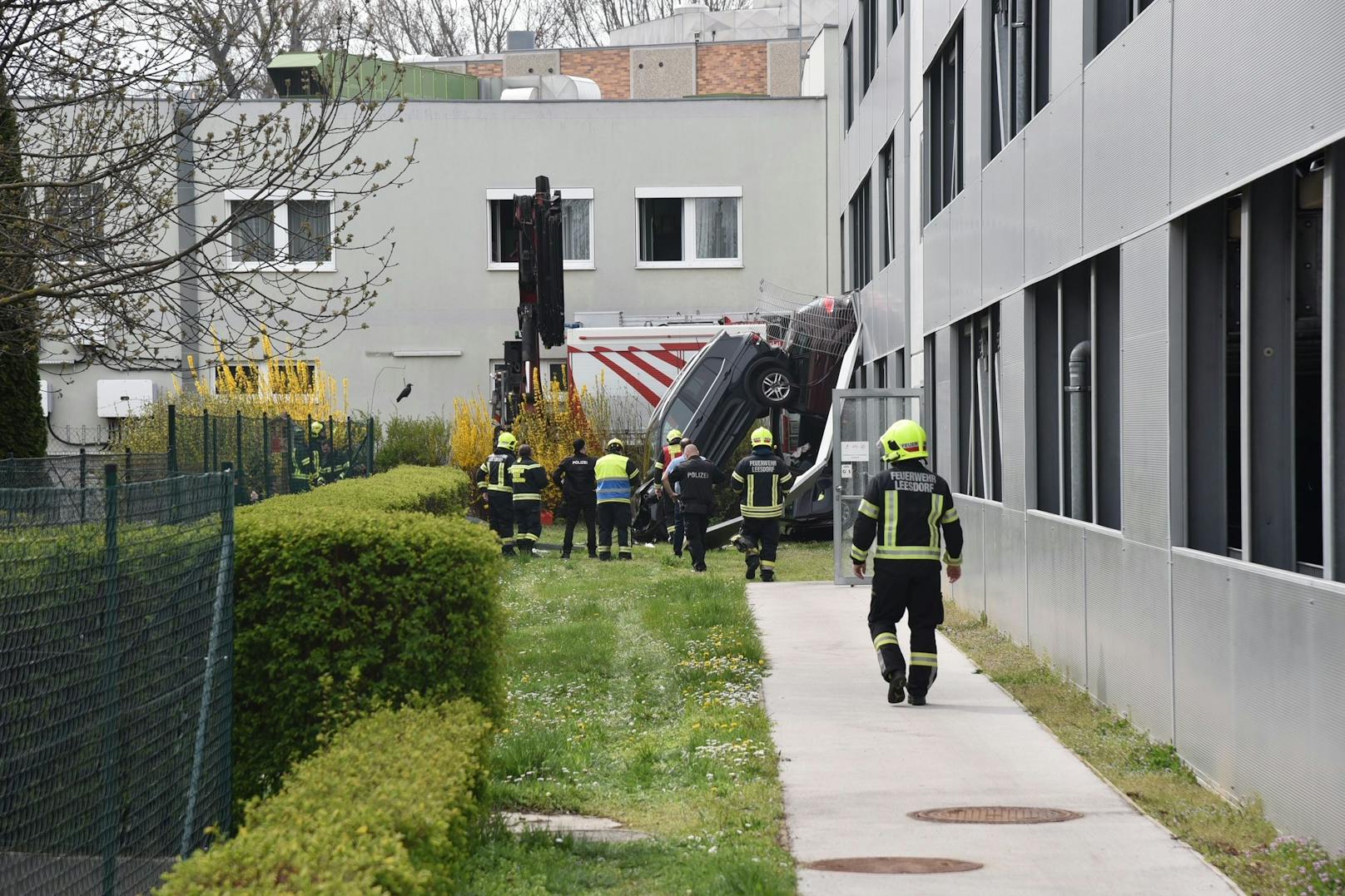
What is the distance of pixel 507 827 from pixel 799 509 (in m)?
18.1

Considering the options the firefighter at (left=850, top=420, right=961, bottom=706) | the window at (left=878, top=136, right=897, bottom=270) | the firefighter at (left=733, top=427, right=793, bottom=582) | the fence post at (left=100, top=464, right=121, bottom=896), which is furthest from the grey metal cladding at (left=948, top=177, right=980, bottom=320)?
the fence post at (left=100, top=464, right=121, bottom=896)

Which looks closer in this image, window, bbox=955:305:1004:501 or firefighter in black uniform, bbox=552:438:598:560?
window, bbox=955:305:1004:501

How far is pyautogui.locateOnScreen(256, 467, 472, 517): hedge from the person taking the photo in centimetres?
1024

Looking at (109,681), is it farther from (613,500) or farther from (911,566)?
(613,500)

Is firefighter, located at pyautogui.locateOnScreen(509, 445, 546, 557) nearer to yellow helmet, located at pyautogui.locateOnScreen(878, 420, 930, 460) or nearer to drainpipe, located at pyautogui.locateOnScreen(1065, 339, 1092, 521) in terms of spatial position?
yellow helmet, located at pyautogui.locateOnScreen(878, 420, 930, 460)

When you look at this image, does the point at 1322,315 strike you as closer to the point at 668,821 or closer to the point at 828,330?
the point at 668,821

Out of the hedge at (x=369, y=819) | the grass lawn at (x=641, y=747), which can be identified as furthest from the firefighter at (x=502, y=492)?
the hedge at (x=369, y=819)

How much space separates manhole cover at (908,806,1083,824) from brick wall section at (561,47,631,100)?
4453cm

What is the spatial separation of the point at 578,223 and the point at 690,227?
2436 mm

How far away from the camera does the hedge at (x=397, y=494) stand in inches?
403

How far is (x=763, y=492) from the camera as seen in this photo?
62.4 feet

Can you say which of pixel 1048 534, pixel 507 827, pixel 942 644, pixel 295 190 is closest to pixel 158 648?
pixel 507 827

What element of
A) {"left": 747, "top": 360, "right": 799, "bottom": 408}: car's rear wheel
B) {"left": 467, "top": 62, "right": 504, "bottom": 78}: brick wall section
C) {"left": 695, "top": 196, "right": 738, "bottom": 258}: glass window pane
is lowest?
{"left": 747, "top": 360, "right": 799, "bottom": 408}: car's rear wheel

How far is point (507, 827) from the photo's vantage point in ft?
22.4
